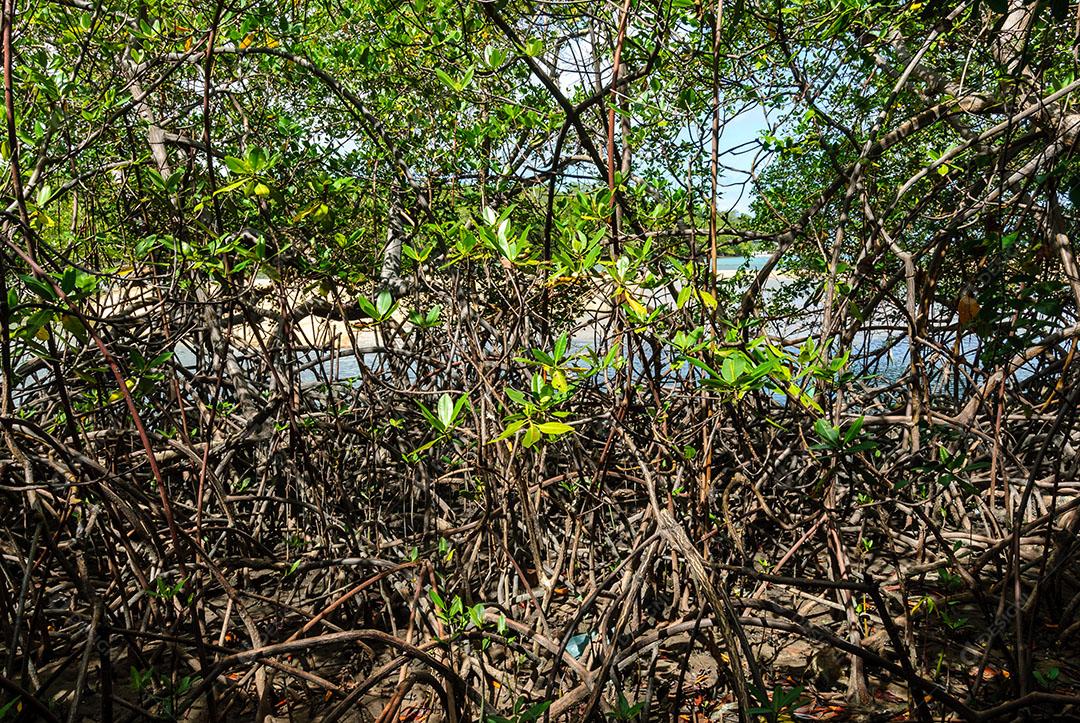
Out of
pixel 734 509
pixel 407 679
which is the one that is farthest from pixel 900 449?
pixel 407 679

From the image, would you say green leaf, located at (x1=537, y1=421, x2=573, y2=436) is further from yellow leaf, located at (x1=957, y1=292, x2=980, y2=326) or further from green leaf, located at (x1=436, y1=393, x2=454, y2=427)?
yellow leaf, located at (x1=957, y1=292, x2=980, y2=326)

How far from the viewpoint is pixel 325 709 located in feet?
7.07

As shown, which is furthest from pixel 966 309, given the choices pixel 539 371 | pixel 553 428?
pixel 553 428

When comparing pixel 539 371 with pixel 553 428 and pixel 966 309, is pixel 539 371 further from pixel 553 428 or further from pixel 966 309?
pixel 966 309

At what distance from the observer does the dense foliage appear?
5.75ft

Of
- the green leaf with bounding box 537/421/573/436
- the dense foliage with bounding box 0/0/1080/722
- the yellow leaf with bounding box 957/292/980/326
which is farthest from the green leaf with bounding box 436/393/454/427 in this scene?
the yellow leaf with bounding box 957/292/980/326

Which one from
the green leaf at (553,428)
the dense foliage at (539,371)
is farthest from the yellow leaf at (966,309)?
the green leaf at (553,428)

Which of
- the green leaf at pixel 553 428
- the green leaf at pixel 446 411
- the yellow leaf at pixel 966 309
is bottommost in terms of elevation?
the green leaf at pixel 553 428

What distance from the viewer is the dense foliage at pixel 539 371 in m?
1.75

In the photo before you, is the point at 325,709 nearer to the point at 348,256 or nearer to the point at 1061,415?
the point at 348,256

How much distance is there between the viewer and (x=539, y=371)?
6.69ft

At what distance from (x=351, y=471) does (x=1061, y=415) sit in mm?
2206

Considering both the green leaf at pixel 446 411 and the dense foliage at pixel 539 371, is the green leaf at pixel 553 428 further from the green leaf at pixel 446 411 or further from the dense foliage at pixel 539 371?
the green leaf at pixel 446 411

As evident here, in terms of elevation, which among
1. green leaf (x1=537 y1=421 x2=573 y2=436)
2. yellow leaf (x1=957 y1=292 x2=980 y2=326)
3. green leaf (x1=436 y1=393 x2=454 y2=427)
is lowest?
green leaf (x1=537 y1=421 x2=573 y2=436)
